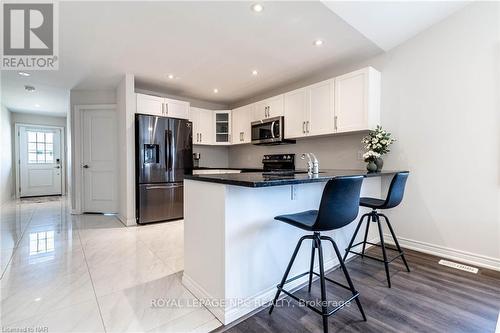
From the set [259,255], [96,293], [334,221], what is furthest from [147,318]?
[334,221]

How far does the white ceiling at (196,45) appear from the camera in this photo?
229cm

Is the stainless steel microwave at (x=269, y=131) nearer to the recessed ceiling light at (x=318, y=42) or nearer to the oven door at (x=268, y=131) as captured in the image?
the oven door at (x=268, y=131)

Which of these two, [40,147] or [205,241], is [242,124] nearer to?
[205,241]

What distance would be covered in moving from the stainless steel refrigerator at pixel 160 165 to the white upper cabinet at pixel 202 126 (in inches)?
22.8

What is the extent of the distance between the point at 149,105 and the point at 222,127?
162 cm

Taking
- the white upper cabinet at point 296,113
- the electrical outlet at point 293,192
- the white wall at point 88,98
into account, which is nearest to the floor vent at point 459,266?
the electrical outlet at point 293,192

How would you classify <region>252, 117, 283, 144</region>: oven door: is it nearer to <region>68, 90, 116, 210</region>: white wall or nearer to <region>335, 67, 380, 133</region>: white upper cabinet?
<region>335, 67, 380, 133</region>: white upper cabinet

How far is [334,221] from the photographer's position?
146 cm

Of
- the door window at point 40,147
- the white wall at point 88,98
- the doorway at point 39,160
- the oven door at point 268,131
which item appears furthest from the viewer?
the door window at point 40,147

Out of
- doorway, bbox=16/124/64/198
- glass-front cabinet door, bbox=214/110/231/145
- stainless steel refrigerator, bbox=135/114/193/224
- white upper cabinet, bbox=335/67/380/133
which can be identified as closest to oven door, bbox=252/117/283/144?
glass-front cabinet door, bbox=214/110/231/145

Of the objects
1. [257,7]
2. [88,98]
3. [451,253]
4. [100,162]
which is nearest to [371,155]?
[451,253]

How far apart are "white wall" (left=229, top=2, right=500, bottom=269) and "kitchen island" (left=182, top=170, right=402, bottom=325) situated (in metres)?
1.78

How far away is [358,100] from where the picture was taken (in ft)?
10.0

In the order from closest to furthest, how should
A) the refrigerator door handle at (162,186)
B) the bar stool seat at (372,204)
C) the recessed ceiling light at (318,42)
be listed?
the bar stool seat at (372,204), the recessed ceiling light at (318,42), the refrigerator door handle at (162,186)
